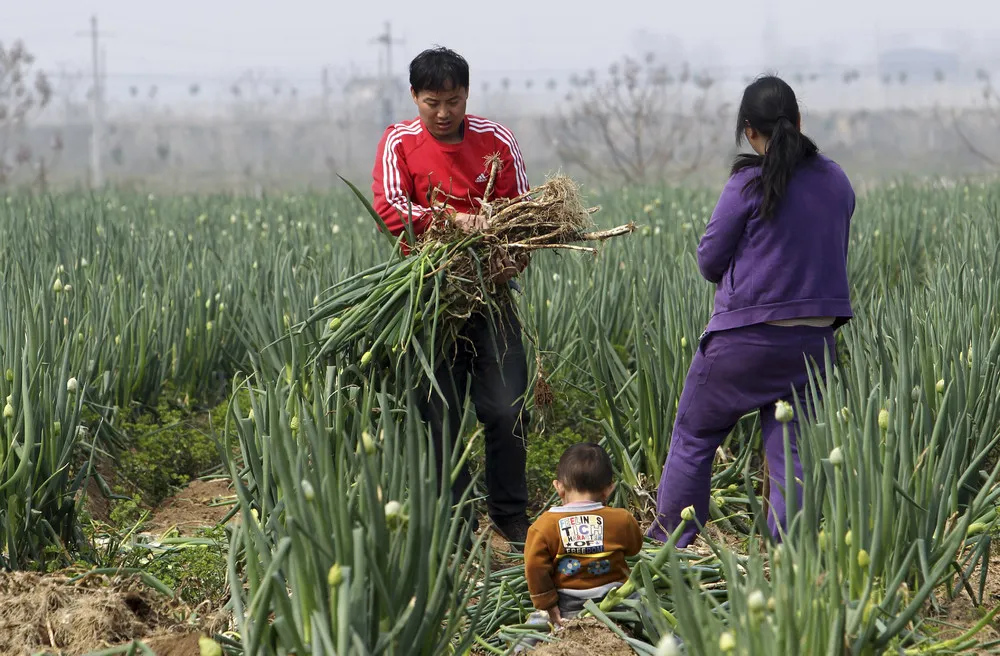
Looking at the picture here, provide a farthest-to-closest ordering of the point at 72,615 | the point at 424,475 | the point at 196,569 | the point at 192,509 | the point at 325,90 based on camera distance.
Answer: the point at 325,90 → the point at 192,509 → the point at 196,569 → the point at 72,615 → the point at 424,475

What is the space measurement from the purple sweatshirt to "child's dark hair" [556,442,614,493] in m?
0.55

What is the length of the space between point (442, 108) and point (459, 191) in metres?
0.23

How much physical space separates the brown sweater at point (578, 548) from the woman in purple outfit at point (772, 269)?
1.79 feet

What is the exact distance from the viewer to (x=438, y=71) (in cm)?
304

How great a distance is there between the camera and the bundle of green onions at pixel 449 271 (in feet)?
9.34

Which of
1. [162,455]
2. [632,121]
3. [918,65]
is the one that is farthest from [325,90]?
[162,455]

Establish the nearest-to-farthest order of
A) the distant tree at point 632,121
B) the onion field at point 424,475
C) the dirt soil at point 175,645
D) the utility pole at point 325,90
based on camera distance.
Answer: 1. the onion field at point 424,475
2. the dirt soil at point 175,645
3. the distant tree at point 632,121
4. the utility pole at point 325,90

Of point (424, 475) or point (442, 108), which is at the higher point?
point (442, 108)

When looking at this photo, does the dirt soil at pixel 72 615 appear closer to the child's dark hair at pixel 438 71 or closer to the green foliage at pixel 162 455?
the green foliage at pixel 162 455

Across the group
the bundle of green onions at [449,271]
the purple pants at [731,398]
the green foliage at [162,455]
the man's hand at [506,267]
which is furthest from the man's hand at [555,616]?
the green foliage at [162,455]

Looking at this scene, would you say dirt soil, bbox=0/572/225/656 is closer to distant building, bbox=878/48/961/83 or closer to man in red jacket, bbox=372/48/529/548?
man in red jacket, bbox=372/48/529/548

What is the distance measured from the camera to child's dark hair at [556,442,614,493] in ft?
8.57

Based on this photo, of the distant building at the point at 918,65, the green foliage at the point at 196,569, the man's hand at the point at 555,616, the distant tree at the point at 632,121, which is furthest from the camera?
the distant building at the point at 918,65

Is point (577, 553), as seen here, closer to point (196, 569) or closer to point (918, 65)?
point (196, 569)
